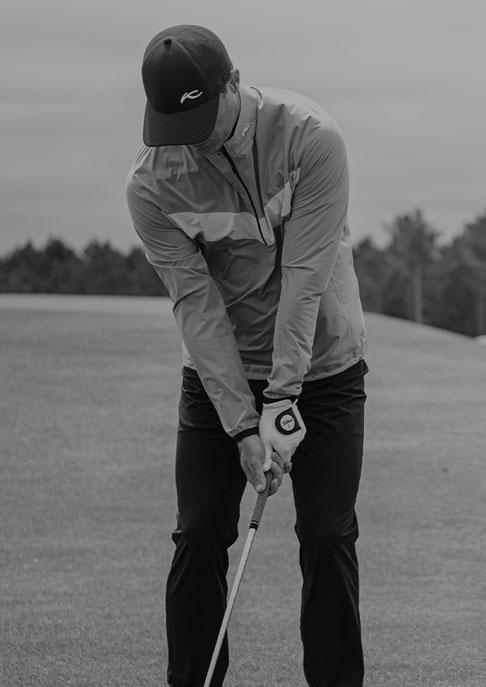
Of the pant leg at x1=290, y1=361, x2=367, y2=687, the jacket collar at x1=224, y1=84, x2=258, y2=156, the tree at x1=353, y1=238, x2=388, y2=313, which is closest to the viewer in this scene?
the jacket collar at x1=224, y1=84, x2=258, y2=156

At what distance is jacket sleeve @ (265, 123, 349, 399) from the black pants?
194mm

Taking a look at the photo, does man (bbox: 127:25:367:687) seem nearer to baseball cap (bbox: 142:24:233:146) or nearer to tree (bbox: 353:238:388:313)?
baseball cap (bbox: 142:24:233:146)

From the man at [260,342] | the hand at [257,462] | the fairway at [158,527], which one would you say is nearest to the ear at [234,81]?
the man at [260,342]

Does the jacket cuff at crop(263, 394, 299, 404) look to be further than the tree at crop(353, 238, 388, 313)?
No

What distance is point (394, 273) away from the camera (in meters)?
72.7

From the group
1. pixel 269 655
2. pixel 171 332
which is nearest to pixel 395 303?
pixel 171 332

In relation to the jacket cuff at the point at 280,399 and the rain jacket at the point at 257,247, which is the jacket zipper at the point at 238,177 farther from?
the jacket cuff at the point at 280,399

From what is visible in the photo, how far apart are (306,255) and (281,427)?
0.45m

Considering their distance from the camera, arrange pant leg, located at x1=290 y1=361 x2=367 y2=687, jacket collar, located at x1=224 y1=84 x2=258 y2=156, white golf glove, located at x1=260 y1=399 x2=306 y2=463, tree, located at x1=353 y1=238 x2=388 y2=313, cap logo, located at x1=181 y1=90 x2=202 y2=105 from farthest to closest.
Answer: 1. tree, located at x1=353 y1=238 x2=388 y2=313
2. pant leg, located at x1=290 y1=361 x2=367 y2=687
3. white golf glove, located at x1=260 y1=399 x2=306 y2=463
4. jacket collar, located at x1=224 y1=84 x2=258 y2=156
5. cap logo, located at x1=181 y1=90 x2=202 y2=105

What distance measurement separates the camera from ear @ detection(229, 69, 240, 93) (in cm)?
303

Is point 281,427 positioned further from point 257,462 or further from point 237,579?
point 237,579

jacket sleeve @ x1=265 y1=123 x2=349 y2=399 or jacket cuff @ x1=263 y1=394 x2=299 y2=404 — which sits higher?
jacket sleeve @ x1=265 y1=123 x2=349 y2=399

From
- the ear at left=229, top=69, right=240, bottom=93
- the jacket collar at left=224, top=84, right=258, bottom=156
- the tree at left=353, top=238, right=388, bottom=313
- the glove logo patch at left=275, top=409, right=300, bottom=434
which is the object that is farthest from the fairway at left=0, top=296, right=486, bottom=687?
the tree at left=353, top=238, right=388, bottom=313

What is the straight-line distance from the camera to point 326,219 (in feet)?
10.5
